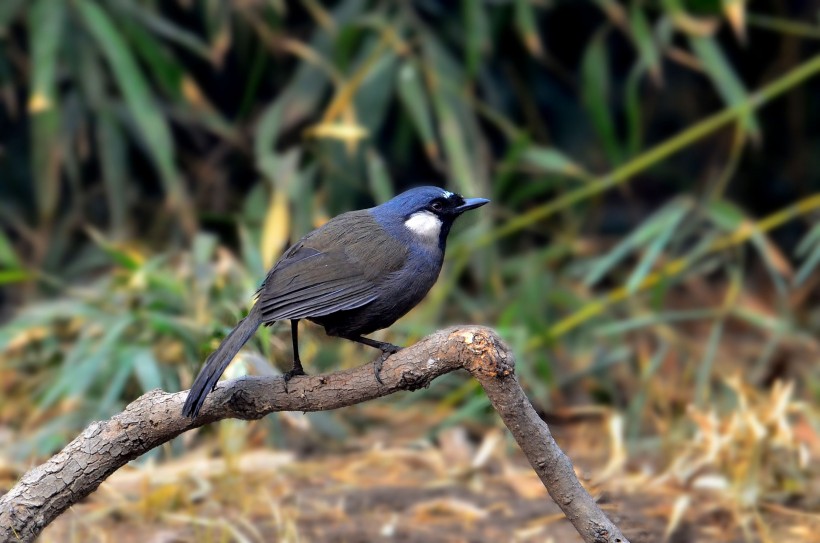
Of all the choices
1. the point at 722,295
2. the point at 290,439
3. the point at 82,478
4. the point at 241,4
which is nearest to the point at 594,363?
the point at 722,295

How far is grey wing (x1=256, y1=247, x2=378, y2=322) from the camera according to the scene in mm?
2648

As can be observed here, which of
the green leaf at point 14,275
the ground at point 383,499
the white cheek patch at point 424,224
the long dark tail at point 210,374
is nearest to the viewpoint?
the long dark tail at point 210,374

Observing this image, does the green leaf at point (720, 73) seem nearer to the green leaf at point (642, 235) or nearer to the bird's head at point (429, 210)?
the green leaf at point (642, 235)

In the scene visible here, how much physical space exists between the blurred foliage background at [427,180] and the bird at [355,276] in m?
1.46

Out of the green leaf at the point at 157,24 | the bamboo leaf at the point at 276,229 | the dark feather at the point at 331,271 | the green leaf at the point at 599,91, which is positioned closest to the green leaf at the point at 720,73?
the green leaf at the point at 599,91

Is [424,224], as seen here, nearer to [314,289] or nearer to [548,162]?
[314,289]

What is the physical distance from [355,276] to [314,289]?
0.11 m

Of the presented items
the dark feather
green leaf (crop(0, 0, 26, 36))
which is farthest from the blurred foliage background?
the dark feather

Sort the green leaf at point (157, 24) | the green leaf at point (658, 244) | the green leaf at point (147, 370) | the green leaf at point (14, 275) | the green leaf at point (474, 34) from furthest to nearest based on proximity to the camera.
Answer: the green leaf at point (474, 34), the green leaf at point (157, 24), the green leaf at point (658, 244), the green leaf at point (14, 275), the green leaf at point (147, 370)

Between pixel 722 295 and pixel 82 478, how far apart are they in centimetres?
388

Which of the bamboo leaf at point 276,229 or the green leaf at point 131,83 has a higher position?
the green leaf at point 131,83

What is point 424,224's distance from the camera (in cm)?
287

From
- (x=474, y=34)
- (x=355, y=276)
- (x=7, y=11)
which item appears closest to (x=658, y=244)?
(x=474, y=34)

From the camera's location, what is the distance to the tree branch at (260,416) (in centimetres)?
239
